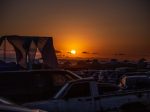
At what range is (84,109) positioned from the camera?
11828mm

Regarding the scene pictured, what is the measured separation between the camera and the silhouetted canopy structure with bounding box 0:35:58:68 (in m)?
23.6

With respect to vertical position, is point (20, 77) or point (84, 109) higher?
point (20, 77)

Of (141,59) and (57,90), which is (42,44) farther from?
(141,59)

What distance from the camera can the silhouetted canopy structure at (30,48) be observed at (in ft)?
77.5

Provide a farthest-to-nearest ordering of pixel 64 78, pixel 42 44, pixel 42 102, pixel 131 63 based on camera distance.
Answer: pixel 131 63 < pixel 42 44 < pixel 64 78 < pixel 42 102

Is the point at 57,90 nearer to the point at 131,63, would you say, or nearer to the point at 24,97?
the point at 24,97

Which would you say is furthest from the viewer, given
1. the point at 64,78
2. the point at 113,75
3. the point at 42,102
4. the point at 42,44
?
the point at 113,75

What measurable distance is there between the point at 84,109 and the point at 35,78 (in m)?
1.55

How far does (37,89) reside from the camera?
12.2 meters

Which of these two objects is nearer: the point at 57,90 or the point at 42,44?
the point at 57,90

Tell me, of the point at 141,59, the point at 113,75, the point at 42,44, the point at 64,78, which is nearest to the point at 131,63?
the point at 141,59

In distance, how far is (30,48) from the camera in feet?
79.4

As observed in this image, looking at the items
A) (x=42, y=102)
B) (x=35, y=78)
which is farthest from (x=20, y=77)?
(x=42, y=102)

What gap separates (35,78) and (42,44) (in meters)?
12.3
